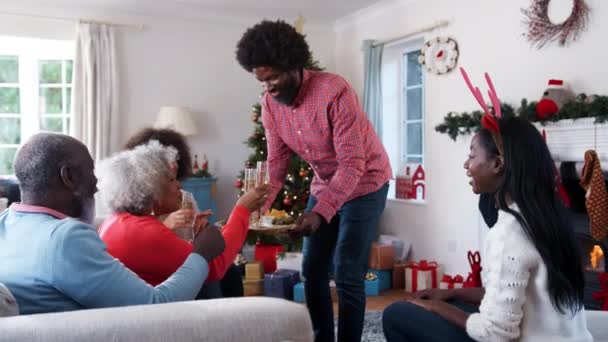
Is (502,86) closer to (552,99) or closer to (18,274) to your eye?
(552,99)

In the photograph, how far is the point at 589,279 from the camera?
134 inches

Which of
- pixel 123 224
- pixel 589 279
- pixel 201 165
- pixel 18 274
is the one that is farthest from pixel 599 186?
pixel 201 165

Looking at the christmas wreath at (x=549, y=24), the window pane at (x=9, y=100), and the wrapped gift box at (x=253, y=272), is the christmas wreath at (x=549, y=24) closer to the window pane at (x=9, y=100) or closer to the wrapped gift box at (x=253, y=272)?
the wrapped gift box at (x=253, y=272)

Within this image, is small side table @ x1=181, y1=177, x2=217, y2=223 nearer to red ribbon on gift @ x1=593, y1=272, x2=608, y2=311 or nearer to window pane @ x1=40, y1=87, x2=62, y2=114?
window pane @ x1=40, y1=87, x2=62, y2=114

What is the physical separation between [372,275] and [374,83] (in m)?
1.77

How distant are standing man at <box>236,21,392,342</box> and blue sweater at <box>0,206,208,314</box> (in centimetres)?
100

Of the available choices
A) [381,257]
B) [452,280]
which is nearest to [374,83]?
[381,257]

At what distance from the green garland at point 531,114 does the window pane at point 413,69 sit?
78cm

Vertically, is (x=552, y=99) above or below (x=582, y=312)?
above

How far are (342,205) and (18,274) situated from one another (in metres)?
1.36

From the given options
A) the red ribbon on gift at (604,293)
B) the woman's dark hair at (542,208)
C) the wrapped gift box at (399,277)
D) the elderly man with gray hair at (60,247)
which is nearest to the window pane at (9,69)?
the wrapped gift box at (399,277)

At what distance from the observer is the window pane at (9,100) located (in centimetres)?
547

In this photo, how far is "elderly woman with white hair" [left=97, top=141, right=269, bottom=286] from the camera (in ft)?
5.40

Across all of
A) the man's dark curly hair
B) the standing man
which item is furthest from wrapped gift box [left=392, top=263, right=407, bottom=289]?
the man's dark curly hair
